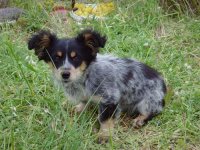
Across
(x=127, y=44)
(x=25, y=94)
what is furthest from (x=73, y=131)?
(x=127, y=44)

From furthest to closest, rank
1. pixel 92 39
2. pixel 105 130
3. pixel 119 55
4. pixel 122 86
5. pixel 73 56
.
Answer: pixel 119 55 → pixel 122 86 → pixel 105 130 → pixel 92 39 → pixel 73 56

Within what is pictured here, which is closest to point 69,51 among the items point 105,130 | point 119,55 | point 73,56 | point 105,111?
point 73,56

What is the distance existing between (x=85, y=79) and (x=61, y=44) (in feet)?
1.42

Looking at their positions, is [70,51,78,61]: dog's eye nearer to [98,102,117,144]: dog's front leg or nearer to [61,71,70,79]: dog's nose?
[61,71,70,79]: dog's nose

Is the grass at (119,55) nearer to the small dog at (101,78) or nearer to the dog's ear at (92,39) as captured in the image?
the small dog at (101,78)

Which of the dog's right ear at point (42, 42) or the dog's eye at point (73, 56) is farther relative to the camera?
the dog's right ear at point (42, 42)

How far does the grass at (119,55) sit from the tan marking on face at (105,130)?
0.07 meters

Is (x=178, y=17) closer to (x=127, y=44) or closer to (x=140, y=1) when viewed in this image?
(x=140, y=1)

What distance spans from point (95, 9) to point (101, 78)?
9.63 ft

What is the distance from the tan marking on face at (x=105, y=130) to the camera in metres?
4.47

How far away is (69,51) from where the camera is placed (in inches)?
169

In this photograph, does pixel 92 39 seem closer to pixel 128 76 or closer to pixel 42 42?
pixel 42 42

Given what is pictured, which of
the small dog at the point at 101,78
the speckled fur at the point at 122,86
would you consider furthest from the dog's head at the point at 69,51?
the speckled fur at the point at 122,86

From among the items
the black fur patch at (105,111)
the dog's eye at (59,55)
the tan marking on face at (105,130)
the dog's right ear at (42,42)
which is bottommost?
the tan marking on face at (105,130)
